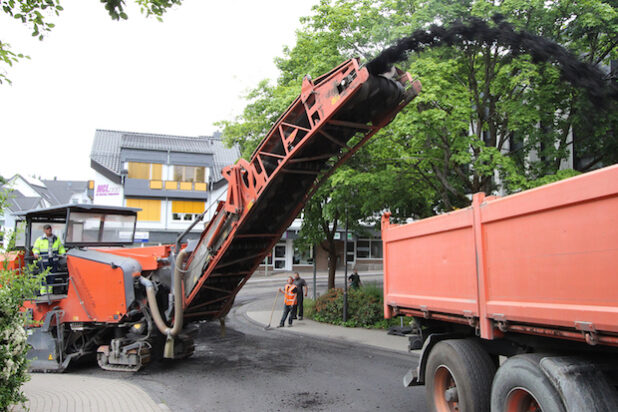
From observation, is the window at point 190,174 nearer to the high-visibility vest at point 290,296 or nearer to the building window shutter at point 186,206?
the building window shutter at point 186,206

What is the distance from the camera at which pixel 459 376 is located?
4691 mm

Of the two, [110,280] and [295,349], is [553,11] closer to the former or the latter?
[295,349]

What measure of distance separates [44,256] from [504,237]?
794cm

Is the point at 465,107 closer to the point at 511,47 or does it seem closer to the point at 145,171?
the point at 511,47

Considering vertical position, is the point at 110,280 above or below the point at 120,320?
above

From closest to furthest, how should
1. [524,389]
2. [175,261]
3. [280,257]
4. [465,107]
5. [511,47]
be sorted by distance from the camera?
[524,389], [511,47], [175,261], [465,107], [280,257]

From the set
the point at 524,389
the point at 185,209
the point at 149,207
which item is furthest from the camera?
the point at 185,209

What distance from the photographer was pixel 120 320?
8430mm

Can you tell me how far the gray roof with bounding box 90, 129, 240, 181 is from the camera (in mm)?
37656

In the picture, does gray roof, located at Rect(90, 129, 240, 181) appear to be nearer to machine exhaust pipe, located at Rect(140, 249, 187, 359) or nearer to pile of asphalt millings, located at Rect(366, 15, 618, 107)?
machine exhaust pipe, located at Rect(140, 249, 187, 359)

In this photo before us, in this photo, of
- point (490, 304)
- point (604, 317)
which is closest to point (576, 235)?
point (604, 317)

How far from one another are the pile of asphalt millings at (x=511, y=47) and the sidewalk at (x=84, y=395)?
5643 millimetres

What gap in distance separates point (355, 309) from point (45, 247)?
29.6ft

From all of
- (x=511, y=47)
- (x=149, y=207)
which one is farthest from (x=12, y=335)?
(x=149, y=207)
